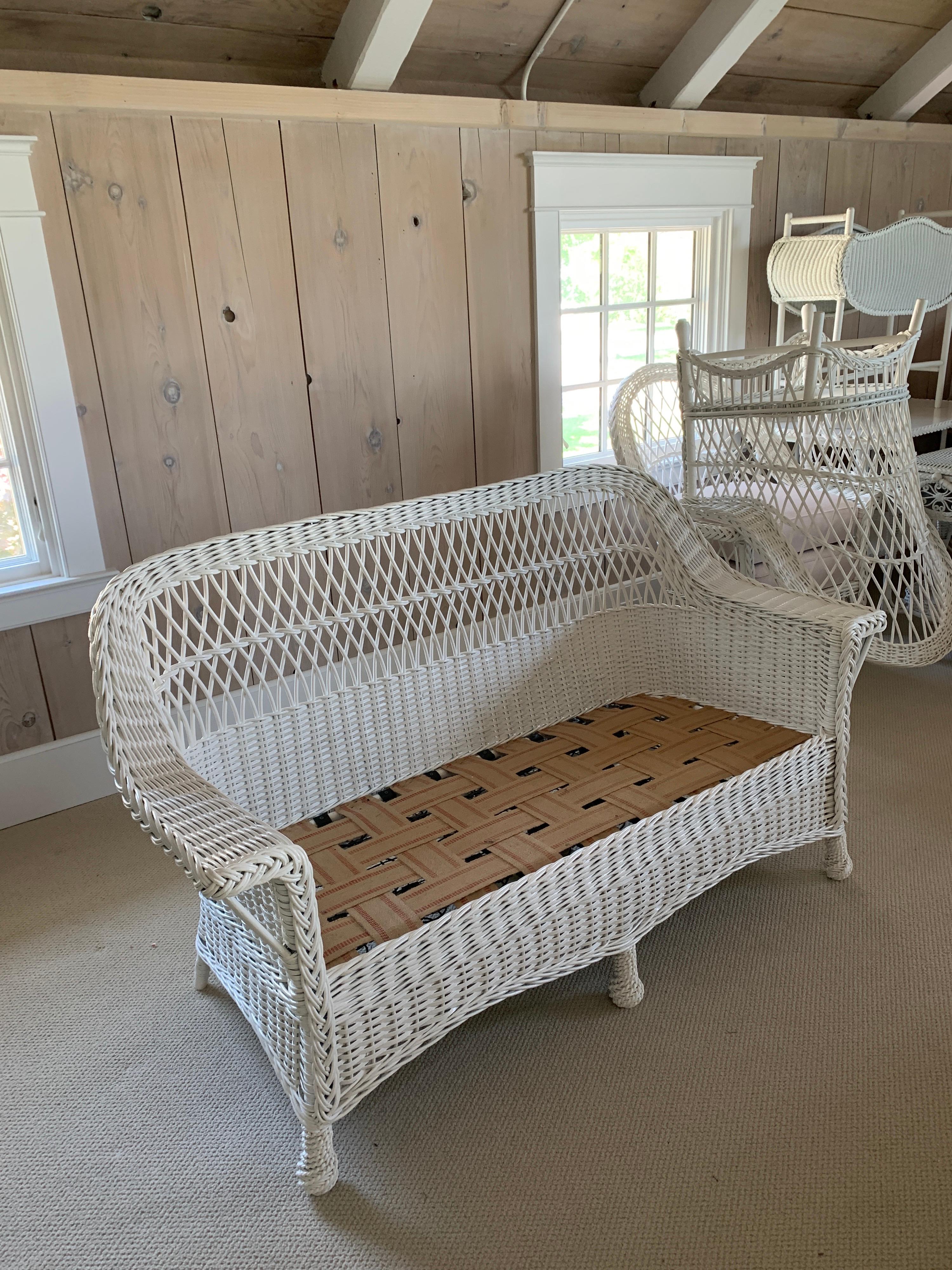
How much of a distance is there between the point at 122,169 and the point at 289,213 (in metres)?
0.41

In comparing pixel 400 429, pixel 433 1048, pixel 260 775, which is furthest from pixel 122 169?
pixel 433 1048

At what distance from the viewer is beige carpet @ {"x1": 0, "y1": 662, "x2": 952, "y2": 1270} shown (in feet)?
4.24

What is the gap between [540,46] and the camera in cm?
264

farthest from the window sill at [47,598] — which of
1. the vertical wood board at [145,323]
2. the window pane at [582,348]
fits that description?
the window pane at [582,348]

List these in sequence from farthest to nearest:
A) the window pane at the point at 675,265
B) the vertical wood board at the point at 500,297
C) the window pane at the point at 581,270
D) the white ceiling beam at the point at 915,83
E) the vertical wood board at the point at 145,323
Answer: the white ceiling beam at the point at 915,83
the window pane at the point at 675,265
the window pane at the point at 581,270
the vertical wood board at the point at 500,297
the vertical wood board at the point at 145,323

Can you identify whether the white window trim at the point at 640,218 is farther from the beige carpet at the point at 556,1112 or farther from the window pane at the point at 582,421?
the beige carpet at the point at 556,1112

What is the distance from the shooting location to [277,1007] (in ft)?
4.50

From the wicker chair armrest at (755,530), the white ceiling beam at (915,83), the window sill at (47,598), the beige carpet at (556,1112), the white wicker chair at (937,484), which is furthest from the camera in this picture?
the white ceiling beam at (915,83)

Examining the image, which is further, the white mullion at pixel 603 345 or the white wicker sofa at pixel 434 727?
the white mullion at pixel 603 345

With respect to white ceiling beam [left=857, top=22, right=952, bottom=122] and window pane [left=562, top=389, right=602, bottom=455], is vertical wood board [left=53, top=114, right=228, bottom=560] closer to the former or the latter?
window pane [left=562, top=389, right=602, bottom=455]

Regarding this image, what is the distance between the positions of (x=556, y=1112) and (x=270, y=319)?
6.33 ft

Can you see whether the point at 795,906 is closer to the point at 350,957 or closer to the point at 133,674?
the point at 350,957

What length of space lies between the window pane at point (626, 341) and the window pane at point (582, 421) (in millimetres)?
112

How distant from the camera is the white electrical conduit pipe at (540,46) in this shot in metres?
2.53
